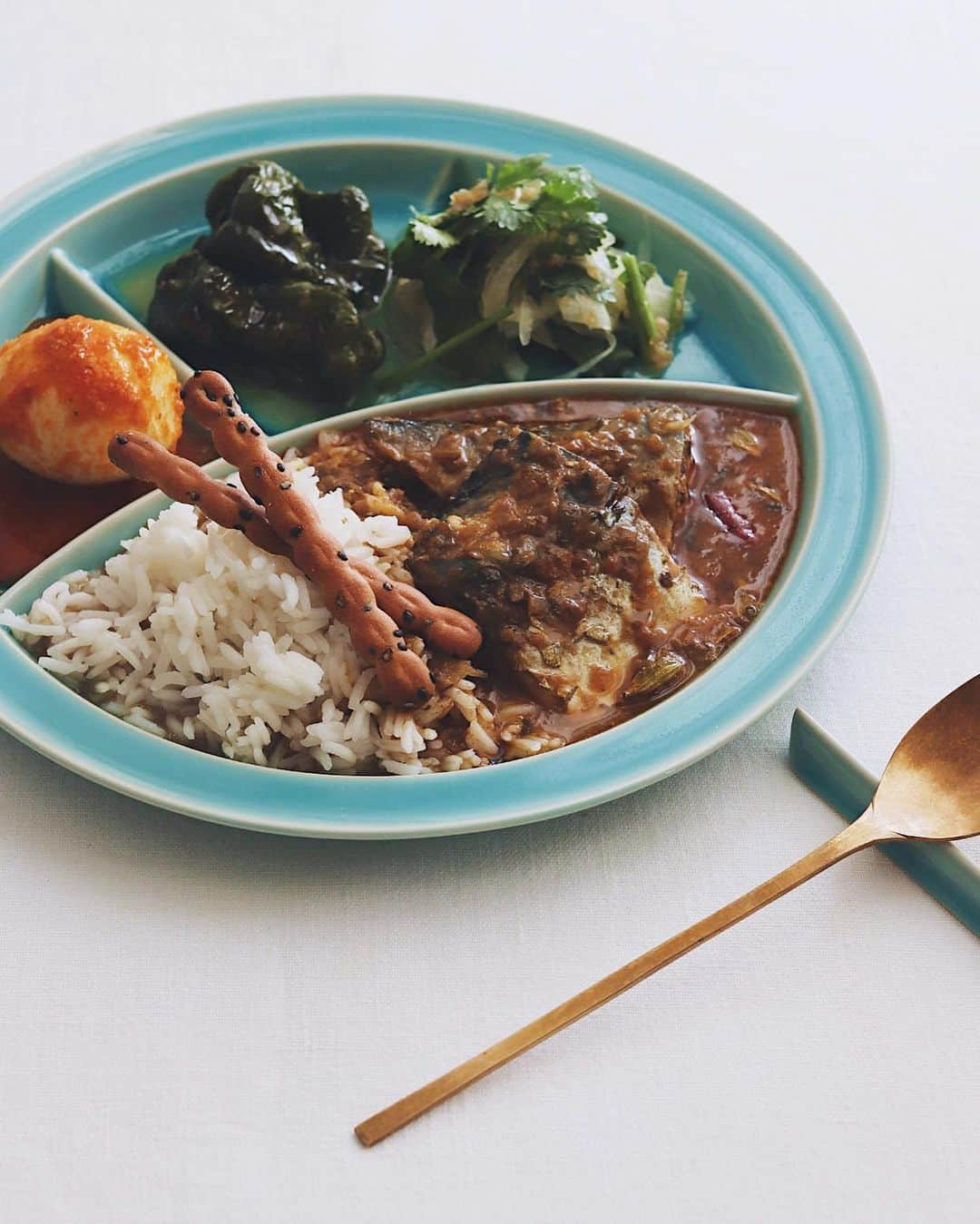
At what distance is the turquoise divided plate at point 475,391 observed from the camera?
303 centimetres

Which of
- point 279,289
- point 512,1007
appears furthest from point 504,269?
point 512,1007

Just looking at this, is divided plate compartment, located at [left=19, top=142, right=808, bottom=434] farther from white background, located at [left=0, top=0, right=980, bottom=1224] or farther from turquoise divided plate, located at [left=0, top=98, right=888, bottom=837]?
white background, located at [left=0, top=0, right=980, bottom=1224]

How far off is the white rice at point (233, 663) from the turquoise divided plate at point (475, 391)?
124mm

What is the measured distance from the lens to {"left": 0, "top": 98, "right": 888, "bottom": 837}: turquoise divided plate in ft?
9.93

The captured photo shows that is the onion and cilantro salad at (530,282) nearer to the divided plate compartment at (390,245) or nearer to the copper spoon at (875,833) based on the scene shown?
the divided plate compartment at (390,245)

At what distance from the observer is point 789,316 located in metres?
4.30

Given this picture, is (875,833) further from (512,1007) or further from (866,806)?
(512,1007)

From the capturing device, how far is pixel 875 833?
3.05 metres

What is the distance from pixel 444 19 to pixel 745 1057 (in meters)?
5.00

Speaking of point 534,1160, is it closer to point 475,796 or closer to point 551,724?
point 475,796

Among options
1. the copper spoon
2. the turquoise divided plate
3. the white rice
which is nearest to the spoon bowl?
the copper spoon

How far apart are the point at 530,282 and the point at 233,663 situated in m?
1.77

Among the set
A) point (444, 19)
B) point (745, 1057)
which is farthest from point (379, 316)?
point (745, 1057)

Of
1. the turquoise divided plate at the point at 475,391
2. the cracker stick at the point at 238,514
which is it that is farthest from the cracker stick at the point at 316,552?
the turquoise divided plate at the point at 475,391
